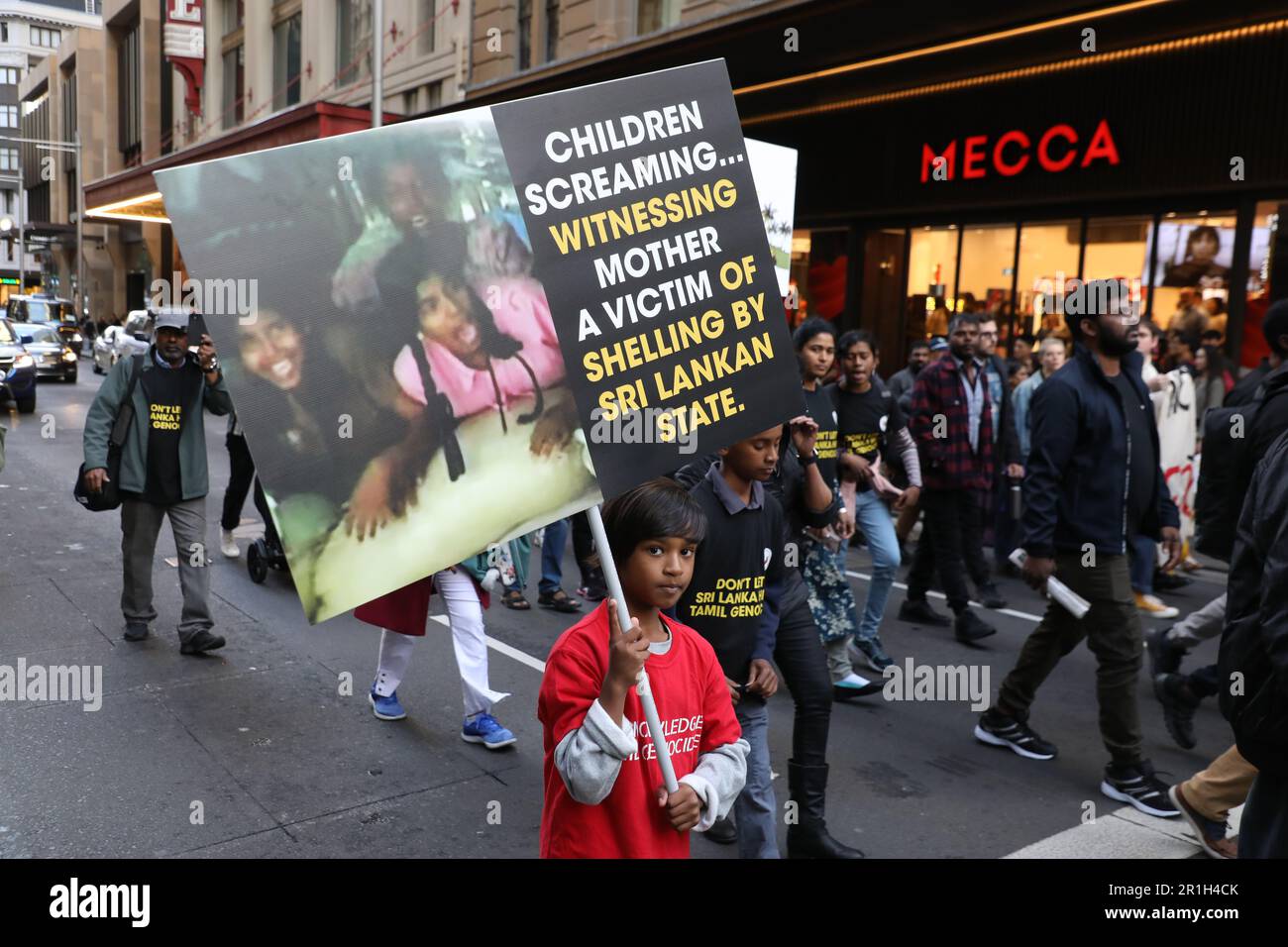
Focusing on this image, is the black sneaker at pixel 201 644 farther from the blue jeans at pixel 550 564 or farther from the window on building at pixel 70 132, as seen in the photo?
the window on building at pixel 70 132

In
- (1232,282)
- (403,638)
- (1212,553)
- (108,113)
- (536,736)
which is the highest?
(108,113)

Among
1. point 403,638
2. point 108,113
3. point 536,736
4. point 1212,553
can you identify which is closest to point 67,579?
point 403,638

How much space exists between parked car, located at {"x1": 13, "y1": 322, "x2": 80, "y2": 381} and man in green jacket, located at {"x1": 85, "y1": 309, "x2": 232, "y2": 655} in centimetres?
2136

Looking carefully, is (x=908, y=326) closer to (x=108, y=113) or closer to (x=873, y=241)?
(x=873, y=241)

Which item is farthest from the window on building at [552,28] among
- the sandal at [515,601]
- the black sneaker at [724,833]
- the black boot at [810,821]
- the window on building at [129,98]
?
the window on building at [129,98]

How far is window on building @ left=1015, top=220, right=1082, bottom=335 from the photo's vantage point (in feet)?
43.8

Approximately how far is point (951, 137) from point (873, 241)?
2.19 metres

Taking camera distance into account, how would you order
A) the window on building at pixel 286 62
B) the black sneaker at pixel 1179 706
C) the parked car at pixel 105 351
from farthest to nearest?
the window on building at pixel 286 62, the parked car at pixel 105 351, the black sneaker at pixel 1179 706

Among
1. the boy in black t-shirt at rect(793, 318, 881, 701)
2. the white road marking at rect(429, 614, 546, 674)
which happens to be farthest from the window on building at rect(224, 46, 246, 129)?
the boy in black t-shirt at rect(793, 318, 881, 701)

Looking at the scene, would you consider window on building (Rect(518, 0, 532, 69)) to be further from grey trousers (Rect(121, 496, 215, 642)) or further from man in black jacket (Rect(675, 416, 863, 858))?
man in black jacket (Rect(675, 416, 863, 858))

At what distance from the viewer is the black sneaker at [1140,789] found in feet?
15.5

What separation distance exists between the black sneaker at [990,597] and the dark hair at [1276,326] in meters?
3.84

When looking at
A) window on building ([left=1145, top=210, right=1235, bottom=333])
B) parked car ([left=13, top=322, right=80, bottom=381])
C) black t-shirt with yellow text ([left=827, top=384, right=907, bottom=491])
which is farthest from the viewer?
parked car ([left=13, top=322, right=80, bottom=381])

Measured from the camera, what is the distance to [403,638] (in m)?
5.57
